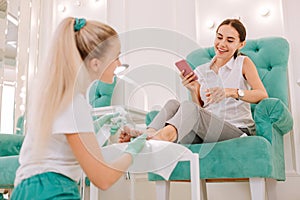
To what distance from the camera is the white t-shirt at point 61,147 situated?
988mm

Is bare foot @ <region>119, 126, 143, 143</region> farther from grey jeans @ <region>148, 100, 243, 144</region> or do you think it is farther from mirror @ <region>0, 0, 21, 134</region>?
mirror @ <region>0, 0, 21, 134</region>

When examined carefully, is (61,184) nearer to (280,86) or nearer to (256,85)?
(256,85)

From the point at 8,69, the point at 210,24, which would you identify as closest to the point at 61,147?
the point at 210,24

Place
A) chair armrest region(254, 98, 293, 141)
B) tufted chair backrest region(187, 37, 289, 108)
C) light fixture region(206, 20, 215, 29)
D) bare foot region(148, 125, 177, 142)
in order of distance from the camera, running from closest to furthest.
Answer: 1. bare foot region(148, 125, 177, 142)
2. chair armrest region(254, 98, 293, 141)
3. tufted chair backrest region(187, 37, 289, 108)
4. light fixture region(206, 20, 215, 29)

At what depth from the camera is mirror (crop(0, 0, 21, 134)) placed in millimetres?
3236

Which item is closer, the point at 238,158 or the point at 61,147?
the point at 61,147

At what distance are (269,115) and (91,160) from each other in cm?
99

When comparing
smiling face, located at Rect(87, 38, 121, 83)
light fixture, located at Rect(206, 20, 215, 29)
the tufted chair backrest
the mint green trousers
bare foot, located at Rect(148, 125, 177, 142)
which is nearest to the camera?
the mint green trousers

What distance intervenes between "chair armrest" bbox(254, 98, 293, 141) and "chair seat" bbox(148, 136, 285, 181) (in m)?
0.13

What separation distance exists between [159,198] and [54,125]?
3.25ft

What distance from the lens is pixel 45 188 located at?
37.7 inches

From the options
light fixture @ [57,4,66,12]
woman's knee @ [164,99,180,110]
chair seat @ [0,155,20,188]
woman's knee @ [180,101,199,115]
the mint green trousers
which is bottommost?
the mint green trousers

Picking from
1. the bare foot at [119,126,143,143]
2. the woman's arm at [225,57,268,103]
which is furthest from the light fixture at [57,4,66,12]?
the bare foot at [119,126,143,143]

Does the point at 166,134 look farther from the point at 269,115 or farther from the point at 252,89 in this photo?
the point at 252,89
